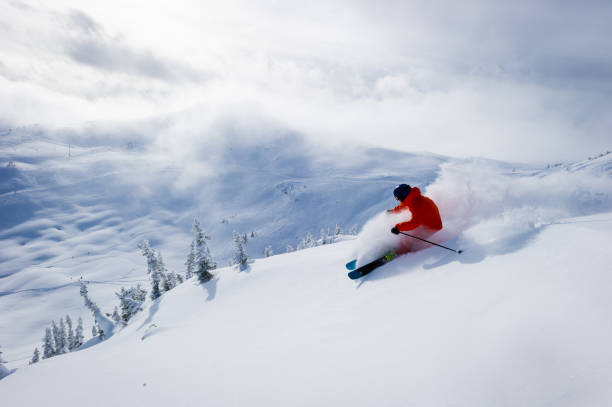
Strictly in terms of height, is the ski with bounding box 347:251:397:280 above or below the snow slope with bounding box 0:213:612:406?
above

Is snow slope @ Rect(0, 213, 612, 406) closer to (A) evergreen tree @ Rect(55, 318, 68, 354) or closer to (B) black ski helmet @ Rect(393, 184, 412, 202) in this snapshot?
(B) black ski helmet @ Rect(393, 184, 412, 202)

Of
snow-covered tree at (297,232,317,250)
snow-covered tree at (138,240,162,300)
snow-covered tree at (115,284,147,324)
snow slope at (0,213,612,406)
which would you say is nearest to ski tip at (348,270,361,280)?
snow slope at (0,213,612,406)

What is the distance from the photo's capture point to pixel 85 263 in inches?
6905

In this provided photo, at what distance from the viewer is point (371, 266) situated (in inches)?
297

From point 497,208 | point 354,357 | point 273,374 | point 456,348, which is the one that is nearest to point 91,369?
point 273,374

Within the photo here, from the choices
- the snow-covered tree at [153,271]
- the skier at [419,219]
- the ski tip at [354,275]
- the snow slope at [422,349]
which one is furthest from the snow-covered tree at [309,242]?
the snow slope at [422,349]

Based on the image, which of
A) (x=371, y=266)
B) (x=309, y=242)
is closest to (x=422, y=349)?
(x=371, y=266)

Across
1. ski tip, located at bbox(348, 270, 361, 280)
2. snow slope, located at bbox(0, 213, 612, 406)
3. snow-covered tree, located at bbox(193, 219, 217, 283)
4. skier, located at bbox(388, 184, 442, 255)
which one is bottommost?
snow slope, located at bbox(0, 213, 612, 406)

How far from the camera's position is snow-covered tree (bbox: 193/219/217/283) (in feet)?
88.8

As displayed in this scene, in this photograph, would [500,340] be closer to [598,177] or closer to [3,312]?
[598,177]

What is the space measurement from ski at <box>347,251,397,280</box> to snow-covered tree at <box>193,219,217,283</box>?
22.2 meters

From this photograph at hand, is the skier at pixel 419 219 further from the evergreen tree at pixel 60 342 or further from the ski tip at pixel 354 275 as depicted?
the evergreen tree at pixel 60 342

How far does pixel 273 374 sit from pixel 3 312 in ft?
574

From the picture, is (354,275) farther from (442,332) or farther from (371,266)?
(442,332)
